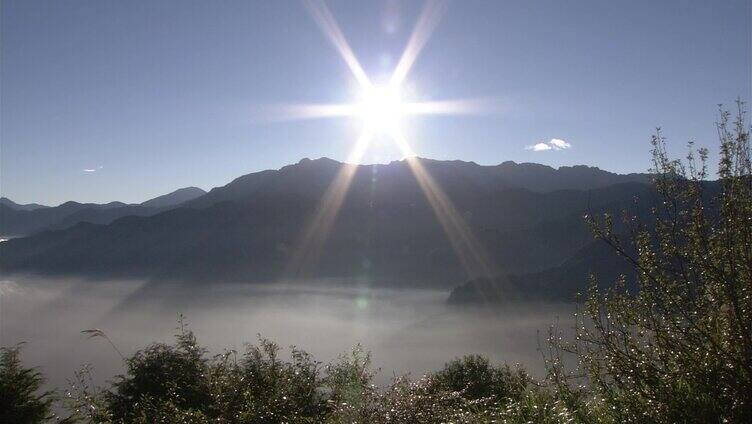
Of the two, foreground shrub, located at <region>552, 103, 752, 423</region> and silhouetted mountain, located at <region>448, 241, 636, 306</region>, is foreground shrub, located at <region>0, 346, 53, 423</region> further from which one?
silhouetted mountain, located at <region>448, 241, 636, 306</region>

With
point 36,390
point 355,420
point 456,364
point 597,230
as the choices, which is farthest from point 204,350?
point 597,230

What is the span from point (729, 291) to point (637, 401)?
4.50ft

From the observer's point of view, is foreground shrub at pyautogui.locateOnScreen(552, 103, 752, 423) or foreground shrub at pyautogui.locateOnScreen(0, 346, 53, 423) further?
foreground shrub at pyautogui.locateOnScreen(0, 346, 53, 423)

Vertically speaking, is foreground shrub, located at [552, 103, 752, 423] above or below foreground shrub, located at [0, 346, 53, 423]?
above

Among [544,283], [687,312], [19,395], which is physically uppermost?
[687,312]

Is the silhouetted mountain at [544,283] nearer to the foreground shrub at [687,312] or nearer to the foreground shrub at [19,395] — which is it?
the foreground shrub at [19,395]

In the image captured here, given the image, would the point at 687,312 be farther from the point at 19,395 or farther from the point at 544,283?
the point at 544,283

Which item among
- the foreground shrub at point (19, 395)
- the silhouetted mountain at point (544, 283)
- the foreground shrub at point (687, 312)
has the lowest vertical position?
the silhouetted mountain at point (544, 283)

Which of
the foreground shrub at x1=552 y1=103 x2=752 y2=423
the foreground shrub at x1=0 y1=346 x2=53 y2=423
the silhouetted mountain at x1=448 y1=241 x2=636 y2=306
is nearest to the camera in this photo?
the foreground shrub at x1=552 y1=103 x2=752 y2=423

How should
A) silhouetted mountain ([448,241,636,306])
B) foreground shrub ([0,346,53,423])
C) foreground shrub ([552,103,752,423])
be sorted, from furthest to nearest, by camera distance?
silhouetted mountain ([448,241,636,306]) → foreground shrub ([0,346,53,423]) → foreground shrub ([552,103,752,423])

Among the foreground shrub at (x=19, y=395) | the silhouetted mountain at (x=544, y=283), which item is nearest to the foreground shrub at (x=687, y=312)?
the foreground shrub at (x=19, y=395)

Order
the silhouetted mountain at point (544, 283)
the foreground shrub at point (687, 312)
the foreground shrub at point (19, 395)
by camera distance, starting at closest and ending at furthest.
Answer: the foreground shrub at point (687, 312)
the foreground shrub at point (19, 395)
the silhouetted mountain at point (544, 283)

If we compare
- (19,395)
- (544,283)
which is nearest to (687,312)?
(19,395)

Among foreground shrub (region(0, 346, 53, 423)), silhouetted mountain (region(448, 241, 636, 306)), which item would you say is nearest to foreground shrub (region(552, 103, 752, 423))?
foreground shrub (region(0, 346, 53, 423))
